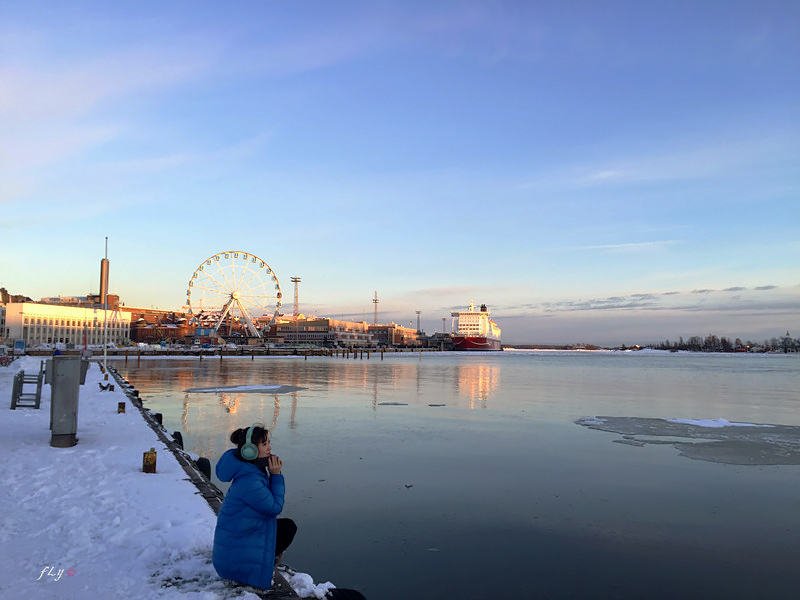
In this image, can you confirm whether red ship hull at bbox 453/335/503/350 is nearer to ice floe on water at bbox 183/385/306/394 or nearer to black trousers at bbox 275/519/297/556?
ice floe on water at bbox 183/385/306/394

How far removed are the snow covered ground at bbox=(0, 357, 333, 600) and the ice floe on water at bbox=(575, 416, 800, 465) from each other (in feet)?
36.1

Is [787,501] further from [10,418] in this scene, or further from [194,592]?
[10,418]

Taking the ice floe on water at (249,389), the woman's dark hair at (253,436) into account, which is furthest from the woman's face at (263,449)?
the ice floe on water at (249,389)

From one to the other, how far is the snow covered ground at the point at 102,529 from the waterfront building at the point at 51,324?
121m

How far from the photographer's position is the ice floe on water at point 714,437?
42.5ft

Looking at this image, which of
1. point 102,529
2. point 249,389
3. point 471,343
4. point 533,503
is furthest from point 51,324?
point 533,503

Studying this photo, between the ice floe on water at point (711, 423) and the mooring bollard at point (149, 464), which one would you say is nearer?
the mooring bollard at point (149, 464)

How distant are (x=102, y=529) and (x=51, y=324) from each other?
14774cm

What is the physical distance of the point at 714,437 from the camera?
15445mm

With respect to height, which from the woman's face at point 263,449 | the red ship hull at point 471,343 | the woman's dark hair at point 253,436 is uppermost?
the woman's dark hair at point 253,436

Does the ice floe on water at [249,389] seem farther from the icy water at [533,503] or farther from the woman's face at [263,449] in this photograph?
the woman's face at [263,449]

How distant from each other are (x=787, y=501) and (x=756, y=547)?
267cm

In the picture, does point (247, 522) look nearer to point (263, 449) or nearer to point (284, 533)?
point (263, 449)

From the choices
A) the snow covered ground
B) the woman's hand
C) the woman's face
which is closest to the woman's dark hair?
the woman's face
